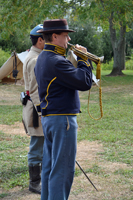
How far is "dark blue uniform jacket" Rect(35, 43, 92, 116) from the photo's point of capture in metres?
2.42

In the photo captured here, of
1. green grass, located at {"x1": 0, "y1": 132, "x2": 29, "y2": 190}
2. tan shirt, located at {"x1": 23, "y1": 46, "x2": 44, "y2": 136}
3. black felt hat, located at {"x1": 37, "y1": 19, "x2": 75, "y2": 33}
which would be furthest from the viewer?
green grass, located at {"x1": 0, "y1": 132, "x2": 29, "y2": 190}

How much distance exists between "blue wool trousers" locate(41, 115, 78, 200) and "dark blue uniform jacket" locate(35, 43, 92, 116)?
9 cm

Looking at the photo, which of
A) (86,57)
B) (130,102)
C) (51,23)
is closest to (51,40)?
(51,23)

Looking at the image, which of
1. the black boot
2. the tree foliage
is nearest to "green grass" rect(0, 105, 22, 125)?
the black boot

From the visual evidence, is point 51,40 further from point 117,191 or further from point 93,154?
point 93,154

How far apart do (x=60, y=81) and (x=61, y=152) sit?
2.09 ft

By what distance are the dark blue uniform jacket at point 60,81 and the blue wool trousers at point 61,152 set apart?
9 cm

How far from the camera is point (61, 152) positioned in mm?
2496

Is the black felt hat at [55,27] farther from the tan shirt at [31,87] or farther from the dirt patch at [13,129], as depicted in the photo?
the dirt patch at [13,129]

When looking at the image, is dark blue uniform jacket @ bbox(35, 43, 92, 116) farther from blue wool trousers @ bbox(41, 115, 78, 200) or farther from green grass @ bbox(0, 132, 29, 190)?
green grass @ bbox(0, 132, 29, 190)

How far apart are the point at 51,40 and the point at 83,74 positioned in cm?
46

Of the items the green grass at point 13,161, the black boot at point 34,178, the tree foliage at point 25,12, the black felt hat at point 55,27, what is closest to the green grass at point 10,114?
the green grass at point 13,161

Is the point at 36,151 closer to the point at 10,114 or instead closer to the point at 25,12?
the point at 10,114

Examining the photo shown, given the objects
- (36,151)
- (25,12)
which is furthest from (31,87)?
(25,12)
